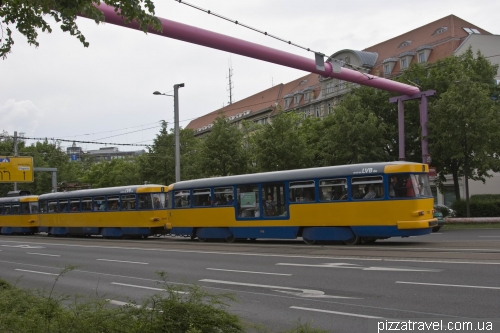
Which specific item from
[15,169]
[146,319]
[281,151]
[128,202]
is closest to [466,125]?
[281,151]

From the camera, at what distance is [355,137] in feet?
113

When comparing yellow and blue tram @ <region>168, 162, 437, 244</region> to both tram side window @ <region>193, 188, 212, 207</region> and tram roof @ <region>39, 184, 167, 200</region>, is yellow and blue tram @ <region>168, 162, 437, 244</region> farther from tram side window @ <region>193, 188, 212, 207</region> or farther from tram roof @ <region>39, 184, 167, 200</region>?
tram roof @ <region>39, 184, 167, 200</region>

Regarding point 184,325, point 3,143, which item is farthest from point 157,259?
point 3,143

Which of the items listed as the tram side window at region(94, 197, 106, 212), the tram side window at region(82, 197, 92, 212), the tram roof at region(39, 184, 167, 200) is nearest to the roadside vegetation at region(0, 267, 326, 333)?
the tram roof at region(39, 184, 167, 200)

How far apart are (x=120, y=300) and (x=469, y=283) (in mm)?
6021

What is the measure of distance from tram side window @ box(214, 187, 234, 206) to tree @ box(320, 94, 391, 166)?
44.3 ft

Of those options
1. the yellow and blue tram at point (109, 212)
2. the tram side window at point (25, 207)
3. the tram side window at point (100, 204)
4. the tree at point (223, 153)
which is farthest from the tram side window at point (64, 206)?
the tree at point (223, 153)

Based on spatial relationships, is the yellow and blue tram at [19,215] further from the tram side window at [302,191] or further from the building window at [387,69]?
the building window at [387,69]

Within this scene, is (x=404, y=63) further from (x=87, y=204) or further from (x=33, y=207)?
(x=33, y=207)

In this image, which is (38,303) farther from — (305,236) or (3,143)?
(3,143)

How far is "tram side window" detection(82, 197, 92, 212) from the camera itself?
31.5m

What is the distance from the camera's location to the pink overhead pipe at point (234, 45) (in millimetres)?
13953

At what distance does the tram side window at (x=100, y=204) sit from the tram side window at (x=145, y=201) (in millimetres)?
3213

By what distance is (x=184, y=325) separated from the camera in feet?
18.8
